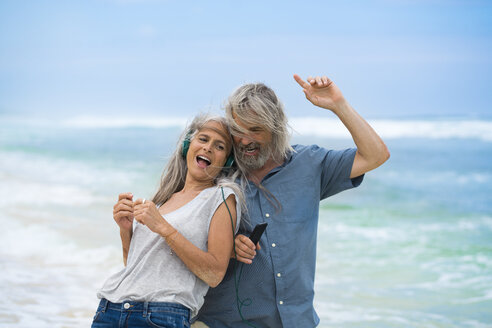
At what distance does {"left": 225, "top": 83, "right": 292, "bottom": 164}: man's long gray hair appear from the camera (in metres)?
2.88

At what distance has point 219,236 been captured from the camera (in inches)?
102

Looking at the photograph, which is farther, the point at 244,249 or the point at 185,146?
the point at 185,146

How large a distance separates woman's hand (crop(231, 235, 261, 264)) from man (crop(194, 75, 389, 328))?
14 centimetres

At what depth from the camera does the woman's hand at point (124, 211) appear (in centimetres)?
270

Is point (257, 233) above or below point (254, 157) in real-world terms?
below

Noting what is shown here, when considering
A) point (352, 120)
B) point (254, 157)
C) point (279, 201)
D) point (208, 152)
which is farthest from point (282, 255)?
point (352, 120)

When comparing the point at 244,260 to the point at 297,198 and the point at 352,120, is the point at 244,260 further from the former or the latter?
the point at 352,120

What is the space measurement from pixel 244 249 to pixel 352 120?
Answer: 29.5 inches

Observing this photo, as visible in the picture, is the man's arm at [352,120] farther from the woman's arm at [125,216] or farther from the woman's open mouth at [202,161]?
the woman's arm at [125,216]

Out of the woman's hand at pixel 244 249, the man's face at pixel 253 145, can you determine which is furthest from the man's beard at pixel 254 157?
the woman's hand at pixel 244 249

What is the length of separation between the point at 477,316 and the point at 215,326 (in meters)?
3.99

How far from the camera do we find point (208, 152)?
2.82 metres

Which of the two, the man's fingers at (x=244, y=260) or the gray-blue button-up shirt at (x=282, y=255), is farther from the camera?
the gray-blue button-up shirt at (x=282, y=255)

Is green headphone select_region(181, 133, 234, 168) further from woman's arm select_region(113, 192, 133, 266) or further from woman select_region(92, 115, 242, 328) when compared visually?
woman's arm select_region(113, 192, 133, 266)
